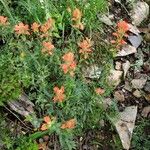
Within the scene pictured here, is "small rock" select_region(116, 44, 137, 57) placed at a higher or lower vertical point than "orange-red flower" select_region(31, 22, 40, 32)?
lower

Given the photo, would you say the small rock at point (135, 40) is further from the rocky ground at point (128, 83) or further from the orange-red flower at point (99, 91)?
the orange-red flower at point (99, 91)

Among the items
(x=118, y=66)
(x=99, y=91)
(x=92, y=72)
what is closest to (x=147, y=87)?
(x=118, y=66)

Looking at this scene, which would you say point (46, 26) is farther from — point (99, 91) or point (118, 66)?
point (118, 66)

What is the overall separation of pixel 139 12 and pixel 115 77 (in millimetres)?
1291

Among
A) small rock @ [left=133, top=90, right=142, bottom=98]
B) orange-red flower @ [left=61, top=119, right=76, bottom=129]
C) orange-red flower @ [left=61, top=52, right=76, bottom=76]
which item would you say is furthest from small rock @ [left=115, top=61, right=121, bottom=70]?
orange-red flower @ [left=61, top=119, right=76, bottom=129]

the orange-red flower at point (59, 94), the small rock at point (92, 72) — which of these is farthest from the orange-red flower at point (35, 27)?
the small rock at point (92, 72)

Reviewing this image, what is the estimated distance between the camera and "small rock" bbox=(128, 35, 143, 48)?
227 inches

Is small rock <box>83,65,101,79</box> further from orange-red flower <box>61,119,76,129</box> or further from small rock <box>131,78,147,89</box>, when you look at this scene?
orange-red flower <box>61,119,76,129</box>

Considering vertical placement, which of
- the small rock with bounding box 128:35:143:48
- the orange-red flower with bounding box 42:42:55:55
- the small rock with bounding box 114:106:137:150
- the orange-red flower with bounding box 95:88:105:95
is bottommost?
the small rock with bounding box 114:106:137:150

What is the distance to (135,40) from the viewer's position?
5832mm

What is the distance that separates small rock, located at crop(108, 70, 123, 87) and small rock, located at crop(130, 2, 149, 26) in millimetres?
1039

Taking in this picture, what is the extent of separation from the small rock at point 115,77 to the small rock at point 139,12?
104 centimetres

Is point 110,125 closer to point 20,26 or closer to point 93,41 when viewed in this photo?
point 93,41

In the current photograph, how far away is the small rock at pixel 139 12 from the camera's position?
6.11 metres
